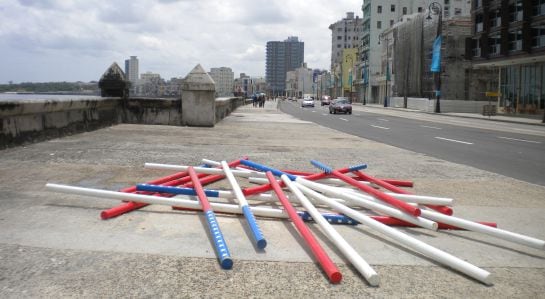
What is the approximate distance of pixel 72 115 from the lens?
41.6 ft

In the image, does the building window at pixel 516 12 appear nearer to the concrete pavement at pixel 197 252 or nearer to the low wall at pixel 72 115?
the low wall at pixel 72 115

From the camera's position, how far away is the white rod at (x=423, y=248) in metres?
3.54

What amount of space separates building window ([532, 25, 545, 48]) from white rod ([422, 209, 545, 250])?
44.3 meters

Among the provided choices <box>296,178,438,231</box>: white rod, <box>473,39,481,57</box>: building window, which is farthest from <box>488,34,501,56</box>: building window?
<box>296,178,438,231</box>: white rod

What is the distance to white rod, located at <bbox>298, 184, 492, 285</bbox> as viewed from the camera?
354cm

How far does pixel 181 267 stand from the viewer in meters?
3.72

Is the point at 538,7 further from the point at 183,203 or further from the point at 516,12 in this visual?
the point at 183,203

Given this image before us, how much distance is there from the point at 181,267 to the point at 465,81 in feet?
234

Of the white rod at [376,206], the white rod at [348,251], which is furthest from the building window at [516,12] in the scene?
the white rod at [348,251]

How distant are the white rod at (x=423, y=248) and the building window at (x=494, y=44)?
51233 mm

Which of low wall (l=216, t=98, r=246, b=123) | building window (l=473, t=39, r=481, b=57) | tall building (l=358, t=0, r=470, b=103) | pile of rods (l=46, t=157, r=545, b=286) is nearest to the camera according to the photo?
→ pile of rods (l=46, t=157, r=545, b=286)

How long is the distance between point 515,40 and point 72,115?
45.2 metres

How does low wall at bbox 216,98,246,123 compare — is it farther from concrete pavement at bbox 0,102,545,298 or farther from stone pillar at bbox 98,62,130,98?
concrete pavement at bbox 0,102,545,298

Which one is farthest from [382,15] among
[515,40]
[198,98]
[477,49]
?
[198,98]
